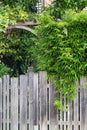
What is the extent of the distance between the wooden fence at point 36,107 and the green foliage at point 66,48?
0.20 m

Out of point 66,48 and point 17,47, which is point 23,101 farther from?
point 17,47

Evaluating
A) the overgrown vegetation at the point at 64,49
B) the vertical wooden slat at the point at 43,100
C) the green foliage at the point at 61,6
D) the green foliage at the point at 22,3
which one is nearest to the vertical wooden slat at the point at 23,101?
the vertical wooden slat at the point at 43,100

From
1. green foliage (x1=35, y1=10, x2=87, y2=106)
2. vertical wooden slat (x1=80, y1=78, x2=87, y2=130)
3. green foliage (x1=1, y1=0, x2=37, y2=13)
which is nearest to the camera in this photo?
green foliage (x1=35, y1=10, x2=87, y2=106)

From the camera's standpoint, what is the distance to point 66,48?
5.30 meters

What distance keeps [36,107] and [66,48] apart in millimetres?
1213

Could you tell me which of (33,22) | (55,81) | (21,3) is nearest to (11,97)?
(55,81)

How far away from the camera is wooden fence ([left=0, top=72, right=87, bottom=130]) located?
5.56m

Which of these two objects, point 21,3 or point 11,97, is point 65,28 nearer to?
point 11,97

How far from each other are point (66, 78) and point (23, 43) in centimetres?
361

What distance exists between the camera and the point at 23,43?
8.80 meters

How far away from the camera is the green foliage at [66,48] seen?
5.30 metres

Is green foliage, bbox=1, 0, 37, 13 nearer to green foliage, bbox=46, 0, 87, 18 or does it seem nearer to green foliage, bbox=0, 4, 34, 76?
green foliage, bbox=0, 4, 34, 76

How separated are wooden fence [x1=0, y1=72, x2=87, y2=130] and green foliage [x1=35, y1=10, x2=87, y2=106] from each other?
20cm

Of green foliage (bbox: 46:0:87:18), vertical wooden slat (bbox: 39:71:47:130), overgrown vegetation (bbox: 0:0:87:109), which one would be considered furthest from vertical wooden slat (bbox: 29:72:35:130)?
green foliage (bbox: 46:0:87:18)
